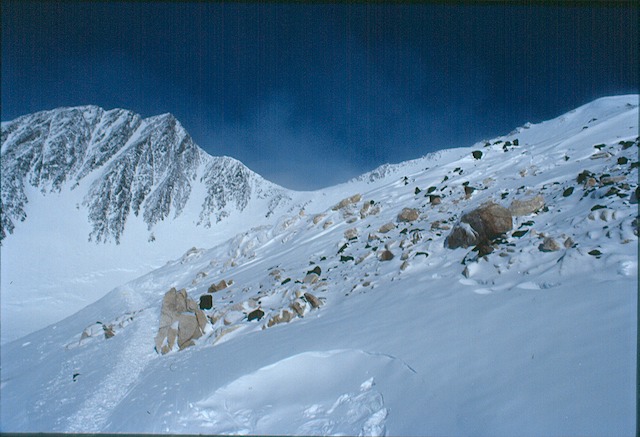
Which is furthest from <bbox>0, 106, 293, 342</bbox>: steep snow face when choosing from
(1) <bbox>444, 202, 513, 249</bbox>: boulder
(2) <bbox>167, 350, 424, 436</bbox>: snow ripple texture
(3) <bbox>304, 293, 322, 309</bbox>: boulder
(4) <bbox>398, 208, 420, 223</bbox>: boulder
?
(1) <bbox>444, 202, 513, 249</bbox>: boulder

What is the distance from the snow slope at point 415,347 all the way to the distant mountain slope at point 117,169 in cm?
5202

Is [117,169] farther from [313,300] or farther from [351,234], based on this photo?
[313,300]

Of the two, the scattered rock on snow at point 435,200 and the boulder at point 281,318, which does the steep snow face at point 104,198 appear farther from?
the scattered rock on snow at point 435,200

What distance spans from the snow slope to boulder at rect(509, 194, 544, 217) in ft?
0.47

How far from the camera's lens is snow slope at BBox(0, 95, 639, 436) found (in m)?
2.92

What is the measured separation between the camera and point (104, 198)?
184 feet

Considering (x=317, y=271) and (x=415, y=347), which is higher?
(x=317, y=271)

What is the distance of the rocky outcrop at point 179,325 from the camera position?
735 cm

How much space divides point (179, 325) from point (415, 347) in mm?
5832

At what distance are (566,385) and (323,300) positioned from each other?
5.17 meters

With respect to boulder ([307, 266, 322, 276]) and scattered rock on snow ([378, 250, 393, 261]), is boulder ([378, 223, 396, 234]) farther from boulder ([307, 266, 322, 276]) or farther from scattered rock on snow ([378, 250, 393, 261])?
boulder ([307, 266, 322, 276])

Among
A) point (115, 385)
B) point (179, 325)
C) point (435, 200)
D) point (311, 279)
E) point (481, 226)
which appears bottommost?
point (115, 385)

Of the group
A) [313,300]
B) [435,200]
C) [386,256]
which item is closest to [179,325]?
[313,300]

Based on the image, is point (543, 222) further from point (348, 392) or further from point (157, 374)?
point (157, 374)
